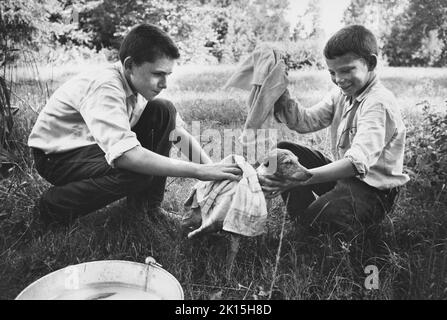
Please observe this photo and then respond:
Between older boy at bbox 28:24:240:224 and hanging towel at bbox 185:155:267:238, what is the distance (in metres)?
0.24

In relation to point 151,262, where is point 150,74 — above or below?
above

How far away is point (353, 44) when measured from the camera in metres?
2.14

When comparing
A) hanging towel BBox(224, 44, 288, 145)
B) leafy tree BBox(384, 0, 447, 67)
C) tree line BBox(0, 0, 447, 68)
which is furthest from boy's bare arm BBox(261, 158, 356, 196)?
tree line BBox(0, 0, 447, 68)

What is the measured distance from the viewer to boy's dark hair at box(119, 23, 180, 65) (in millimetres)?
2197

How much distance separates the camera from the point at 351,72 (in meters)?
2.14

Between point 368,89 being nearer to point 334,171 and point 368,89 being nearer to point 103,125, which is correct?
point 334,171

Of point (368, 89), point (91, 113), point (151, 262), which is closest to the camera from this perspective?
point (151, 262)

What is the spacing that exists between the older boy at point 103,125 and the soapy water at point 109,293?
0.53 meters

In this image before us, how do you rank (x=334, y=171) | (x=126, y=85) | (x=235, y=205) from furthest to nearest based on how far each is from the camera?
1. (x=126, y=85)
2. (x=334, y=171)
3. (x=235, y=205)

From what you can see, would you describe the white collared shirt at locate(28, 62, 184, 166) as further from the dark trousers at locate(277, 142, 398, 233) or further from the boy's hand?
the dark trousers at locate(277, 142, 398, 233)

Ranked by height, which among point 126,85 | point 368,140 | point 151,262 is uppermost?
point 126,85

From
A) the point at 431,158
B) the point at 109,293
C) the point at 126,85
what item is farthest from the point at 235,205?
the point at 431,158

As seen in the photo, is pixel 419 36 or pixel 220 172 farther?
pixel 419 36

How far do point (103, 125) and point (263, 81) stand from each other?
82 cm
